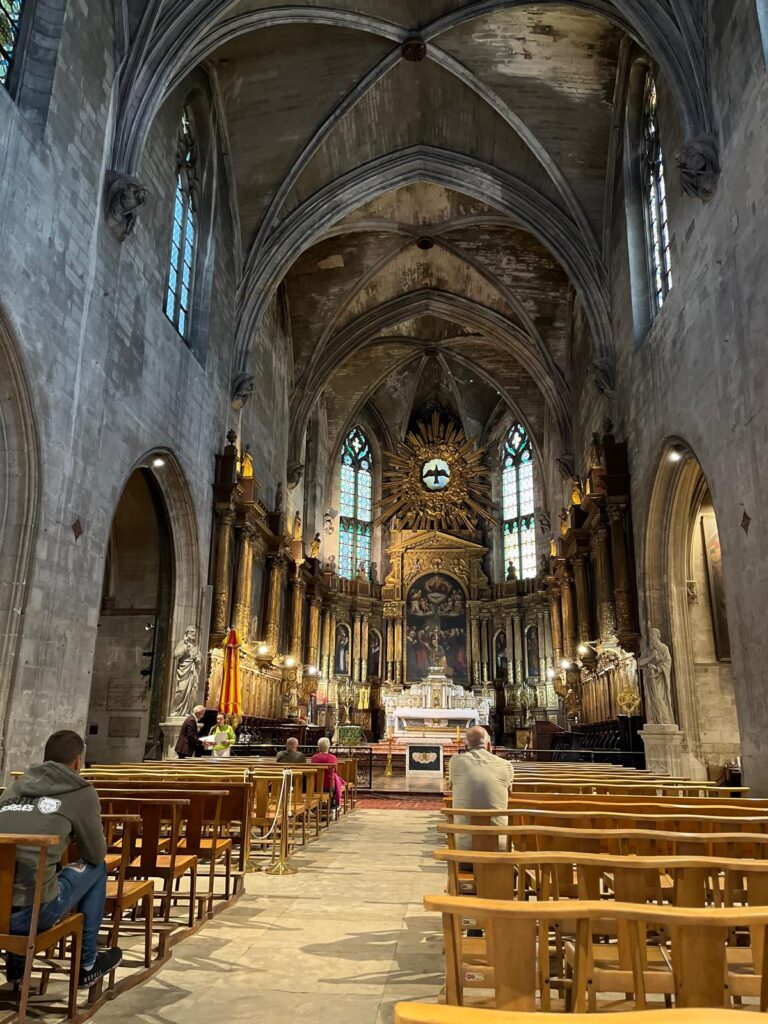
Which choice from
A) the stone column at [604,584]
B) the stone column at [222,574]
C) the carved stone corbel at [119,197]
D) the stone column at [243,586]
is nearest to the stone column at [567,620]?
the stone column at [604,584]

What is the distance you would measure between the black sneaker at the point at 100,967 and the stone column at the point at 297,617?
19.4 metres

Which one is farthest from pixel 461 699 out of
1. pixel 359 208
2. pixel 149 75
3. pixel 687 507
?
pixel 149 75

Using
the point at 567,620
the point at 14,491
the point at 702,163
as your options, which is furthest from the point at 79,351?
the point at 567,620

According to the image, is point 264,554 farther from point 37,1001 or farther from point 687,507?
point 37,1001

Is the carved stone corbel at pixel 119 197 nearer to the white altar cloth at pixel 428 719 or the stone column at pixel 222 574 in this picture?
the stone column at pixel 222 574

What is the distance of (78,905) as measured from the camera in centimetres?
360

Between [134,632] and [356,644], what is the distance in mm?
15178

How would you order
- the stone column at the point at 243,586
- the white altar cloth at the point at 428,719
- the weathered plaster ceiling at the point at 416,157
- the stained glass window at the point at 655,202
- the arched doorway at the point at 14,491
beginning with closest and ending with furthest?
the arched doorway at the point at 14,491
the stained glass window at the point at 655,202
the weathered plaster ceiling at the point at 416,157
the stone column at the point at 243,586
the white altar cloth at the point at 428,719


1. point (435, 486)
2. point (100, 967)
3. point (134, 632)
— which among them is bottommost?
point (100, 967)

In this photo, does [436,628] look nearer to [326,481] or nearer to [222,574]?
[326,481]

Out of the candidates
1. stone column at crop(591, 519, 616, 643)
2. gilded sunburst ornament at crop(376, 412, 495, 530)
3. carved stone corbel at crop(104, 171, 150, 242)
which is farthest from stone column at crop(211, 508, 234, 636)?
gilded sunburst ornament at crop(376, 412, 495, 530)

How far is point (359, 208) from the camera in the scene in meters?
22.2

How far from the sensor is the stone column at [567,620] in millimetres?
21453

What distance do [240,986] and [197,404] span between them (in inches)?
531
